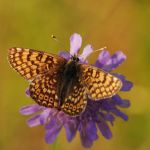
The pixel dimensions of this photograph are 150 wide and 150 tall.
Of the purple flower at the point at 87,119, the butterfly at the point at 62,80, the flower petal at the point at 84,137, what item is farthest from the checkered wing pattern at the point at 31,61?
the flower petal at the point at 84,137

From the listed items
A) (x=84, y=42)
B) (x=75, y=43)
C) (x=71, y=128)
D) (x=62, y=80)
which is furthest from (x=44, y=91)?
(x=84, y=42)

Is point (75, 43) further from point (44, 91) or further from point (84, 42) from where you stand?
point (84, 42)

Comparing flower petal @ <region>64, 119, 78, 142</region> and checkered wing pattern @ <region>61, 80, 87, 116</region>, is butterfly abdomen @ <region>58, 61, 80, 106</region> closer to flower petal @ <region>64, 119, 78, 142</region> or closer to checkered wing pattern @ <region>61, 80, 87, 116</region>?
checkered wing pattern @ <region>61, 80, 87, 116</region>

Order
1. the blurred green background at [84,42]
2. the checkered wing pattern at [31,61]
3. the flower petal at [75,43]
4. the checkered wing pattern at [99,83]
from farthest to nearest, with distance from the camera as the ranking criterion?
the blurred green background at [84,42] < the flower petal at [75,43] < the checkered wing pattern at [31,61] < the checkered wing pattern at [99,83]

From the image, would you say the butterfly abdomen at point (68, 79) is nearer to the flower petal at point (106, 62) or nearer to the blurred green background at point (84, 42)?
the flower petal at point (106, 62)

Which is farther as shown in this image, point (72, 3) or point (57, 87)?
point (72, 3)

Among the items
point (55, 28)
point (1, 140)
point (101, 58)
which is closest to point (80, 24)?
point (55, 28)

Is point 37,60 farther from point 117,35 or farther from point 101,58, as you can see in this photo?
point 117,35
